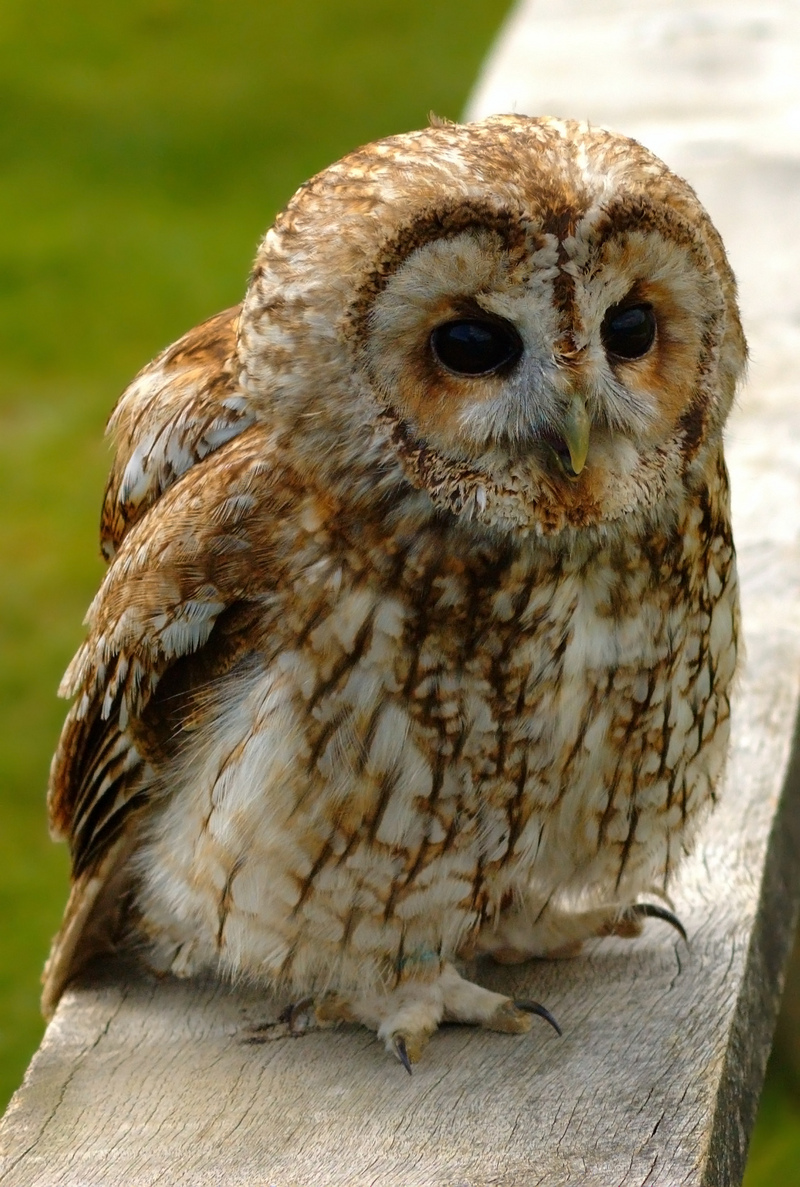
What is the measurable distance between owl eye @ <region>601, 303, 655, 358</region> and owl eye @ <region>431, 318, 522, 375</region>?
11 centimetres

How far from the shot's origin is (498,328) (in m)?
1.76

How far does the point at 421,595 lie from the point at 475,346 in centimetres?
31

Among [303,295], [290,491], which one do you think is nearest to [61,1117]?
[290,491]

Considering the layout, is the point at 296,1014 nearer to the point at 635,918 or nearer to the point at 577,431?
the point at 635,918

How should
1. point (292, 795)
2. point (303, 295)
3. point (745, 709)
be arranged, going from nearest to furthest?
point (303, 295)
point (292, 795)
point (745, 709)

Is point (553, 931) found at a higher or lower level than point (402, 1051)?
higher

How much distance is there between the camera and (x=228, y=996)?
7.34 feet

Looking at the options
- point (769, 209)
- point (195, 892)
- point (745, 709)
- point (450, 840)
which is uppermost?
point (769, 209)

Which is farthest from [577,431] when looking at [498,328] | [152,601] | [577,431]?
[152,601]

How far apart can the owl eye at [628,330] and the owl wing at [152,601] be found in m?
0.42

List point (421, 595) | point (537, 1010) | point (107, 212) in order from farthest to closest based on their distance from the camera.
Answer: point (107, 212), point (537, 1010), point (421, 595)

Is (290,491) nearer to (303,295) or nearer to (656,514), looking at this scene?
(303,295)

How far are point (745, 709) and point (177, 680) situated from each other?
0.97 meters

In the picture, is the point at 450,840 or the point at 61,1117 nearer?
the point at 61,1117
